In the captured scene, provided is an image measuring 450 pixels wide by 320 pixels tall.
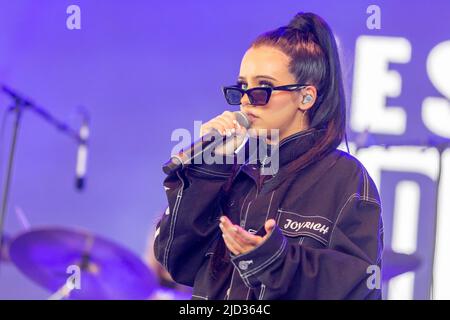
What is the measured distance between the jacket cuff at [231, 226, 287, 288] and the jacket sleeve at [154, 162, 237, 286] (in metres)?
0.19

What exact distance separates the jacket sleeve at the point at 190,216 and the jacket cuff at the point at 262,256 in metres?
0.19

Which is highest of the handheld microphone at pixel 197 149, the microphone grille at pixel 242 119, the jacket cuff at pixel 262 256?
the microphone grille at pixel 242 119

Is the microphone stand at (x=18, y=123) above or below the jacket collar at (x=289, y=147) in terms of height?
above

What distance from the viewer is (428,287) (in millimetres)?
2311

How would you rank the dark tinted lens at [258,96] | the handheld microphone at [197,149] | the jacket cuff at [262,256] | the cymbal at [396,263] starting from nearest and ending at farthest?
the jacket cuff at [262,256], the handheld microphone at [197,149], the dark tinted lens at [258,96], the cymbal at [396,263]

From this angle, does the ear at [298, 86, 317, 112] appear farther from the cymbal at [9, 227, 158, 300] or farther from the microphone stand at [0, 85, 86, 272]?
the microphone stand at [0, 85, 86, 272]

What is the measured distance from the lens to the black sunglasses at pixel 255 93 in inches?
64.1

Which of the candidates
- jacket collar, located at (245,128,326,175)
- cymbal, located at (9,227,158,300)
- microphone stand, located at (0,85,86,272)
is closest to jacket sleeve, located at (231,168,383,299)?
jacket collar, located at (245,128,326,175)

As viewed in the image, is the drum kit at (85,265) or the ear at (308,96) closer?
the ear at (308,96)

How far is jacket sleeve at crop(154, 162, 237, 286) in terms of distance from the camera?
1.58 meters

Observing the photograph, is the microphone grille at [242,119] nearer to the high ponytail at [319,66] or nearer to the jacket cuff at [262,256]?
the high ponytail at [319,66]

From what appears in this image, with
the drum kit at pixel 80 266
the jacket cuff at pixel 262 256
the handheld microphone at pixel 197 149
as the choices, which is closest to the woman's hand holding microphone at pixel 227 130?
the handheld microphone at pixel 197 149
